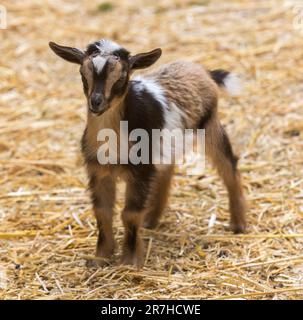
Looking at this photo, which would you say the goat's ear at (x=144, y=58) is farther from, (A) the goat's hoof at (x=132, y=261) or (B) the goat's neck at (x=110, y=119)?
(A) the goat's hoof at (x=132, y=261)

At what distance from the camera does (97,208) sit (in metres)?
5.46

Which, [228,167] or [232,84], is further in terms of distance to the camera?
[232,84]

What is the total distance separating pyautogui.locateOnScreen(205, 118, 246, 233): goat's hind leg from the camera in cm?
596

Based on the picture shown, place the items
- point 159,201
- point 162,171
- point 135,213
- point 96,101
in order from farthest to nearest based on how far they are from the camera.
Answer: point 159,201 < point 162,171 < point 135,213 < point 96,101

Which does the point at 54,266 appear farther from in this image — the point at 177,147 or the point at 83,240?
the point at 177,147

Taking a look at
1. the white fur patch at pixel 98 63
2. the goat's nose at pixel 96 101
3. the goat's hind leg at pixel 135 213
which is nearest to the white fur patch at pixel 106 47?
the white fur patch at pixel 98 63

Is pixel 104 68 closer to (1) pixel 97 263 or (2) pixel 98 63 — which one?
(2) pixel 98 63

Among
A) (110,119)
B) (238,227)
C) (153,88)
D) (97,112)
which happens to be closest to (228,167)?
(238,227)

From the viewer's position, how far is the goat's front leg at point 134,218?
17.4ft

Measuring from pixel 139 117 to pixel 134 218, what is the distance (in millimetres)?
753

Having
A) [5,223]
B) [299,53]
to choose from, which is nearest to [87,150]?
[5,223]

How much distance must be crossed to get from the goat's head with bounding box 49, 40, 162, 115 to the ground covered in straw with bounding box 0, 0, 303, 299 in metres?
1.31

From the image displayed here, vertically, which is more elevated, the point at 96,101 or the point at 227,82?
the point at 227,82

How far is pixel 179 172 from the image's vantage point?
7.09 metres
